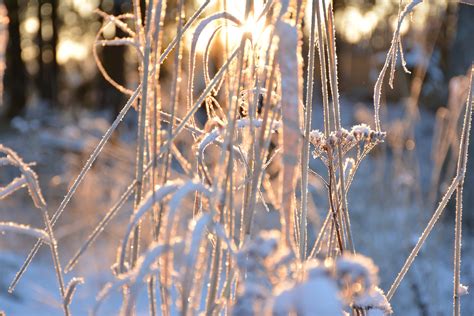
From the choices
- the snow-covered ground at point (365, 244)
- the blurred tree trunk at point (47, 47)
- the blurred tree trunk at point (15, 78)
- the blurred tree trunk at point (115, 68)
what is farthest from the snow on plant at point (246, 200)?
the blurred tree trunk at point (47, 47)

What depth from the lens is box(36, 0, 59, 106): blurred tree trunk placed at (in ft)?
47.5

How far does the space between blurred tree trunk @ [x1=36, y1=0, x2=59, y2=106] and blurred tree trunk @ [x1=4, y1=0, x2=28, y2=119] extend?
0.53 meters

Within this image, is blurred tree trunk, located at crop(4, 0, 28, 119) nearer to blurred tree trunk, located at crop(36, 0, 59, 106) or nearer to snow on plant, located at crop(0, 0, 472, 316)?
blurred tree trunk, located at crop(36, 0, 59, 106)

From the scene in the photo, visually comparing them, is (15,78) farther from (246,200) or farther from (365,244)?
(246,200)

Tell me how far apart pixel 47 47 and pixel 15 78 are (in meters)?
1.69

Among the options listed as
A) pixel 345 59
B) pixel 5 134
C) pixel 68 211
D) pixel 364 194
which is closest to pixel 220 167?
pixel 68 211

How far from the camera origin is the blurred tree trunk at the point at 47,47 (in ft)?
47.5

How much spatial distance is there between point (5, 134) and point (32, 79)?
4.15 metres

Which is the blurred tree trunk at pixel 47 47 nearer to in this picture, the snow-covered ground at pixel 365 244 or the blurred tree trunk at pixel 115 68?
the blurred tree trunk at pixel 115 68

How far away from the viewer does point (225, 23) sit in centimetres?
81

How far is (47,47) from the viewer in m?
16.1

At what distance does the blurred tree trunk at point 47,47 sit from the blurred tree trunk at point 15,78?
532 millimetres

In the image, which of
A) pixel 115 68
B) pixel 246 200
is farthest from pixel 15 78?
pixel 246 200

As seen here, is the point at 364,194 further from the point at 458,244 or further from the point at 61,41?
the point at 61,41
